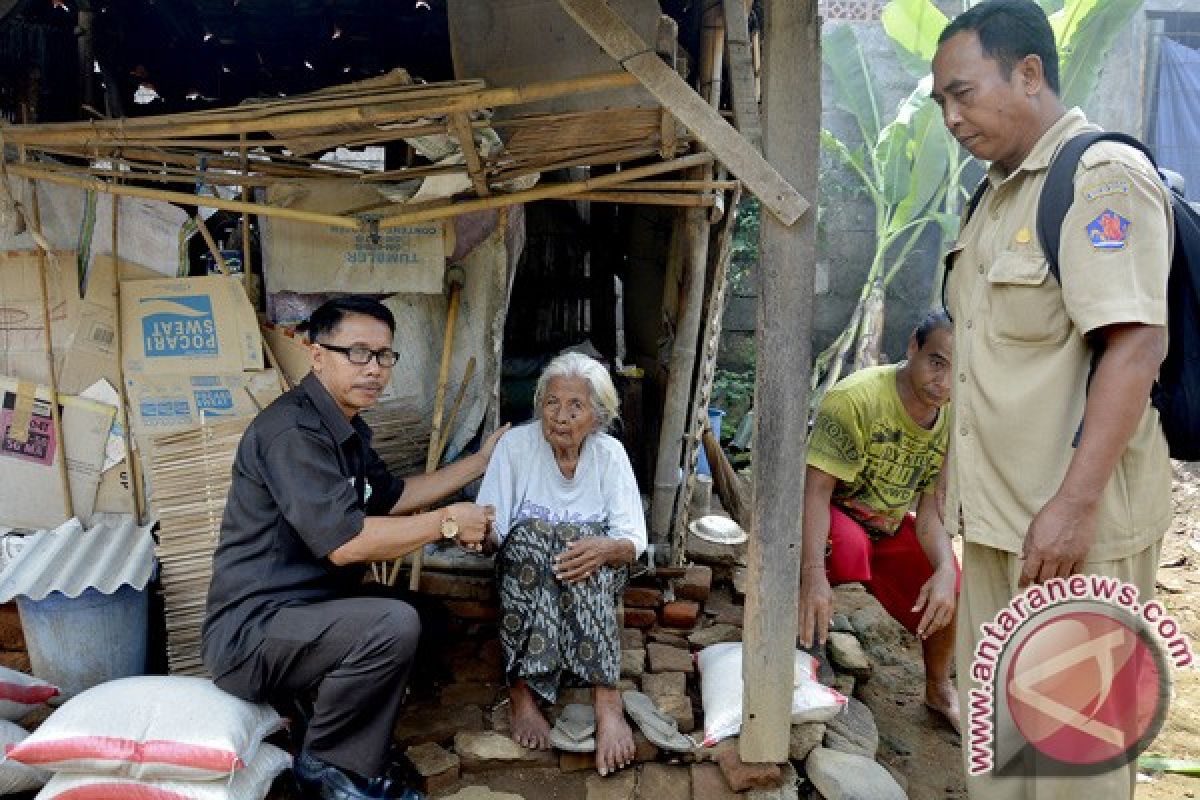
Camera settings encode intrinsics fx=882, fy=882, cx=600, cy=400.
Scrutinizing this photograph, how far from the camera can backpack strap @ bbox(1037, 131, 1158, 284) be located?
6.39ft

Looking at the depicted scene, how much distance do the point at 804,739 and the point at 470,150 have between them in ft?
7.41

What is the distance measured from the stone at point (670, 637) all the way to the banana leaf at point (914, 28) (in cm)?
634

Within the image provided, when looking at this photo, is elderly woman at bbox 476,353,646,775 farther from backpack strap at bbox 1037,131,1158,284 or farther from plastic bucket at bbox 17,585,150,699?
backpack strap at bbox 1037,131,1158,284

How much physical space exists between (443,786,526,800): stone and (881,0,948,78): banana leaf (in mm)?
7402

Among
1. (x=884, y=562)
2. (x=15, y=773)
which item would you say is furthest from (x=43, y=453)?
(x=884, y=562)

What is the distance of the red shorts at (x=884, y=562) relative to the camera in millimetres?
3334

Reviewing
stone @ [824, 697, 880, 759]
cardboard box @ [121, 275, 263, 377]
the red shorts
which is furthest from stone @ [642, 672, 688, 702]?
cardboard box @ [121, 275, 263, 377]

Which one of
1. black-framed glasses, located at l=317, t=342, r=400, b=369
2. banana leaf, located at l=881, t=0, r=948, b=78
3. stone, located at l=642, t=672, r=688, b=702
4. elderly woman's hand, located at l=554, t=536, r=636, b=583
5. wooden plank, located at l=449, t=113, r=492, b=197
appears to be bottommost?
stone, located at l=642, t=672, r=688, b=702

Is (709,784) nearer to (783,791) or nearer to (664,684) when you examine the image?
(783,791)

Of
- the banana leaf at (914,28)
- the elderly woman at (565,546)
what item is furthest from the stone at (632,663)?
the banana leaf at (914,28)

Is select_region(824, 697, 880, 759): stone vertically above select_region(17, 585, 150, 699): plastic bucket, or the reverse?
select_region(17, 585, 150, 699): plastic bucket

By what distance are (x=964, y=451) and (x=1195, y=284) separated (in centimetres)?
61

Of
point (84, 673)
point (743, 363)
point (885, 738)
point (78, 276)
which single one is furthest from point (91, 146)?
point (743, 363)

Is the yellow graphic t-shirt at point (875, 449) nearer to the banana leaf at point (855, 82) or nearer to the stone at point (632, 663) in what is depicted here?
the stone at point (632, 663)
